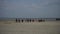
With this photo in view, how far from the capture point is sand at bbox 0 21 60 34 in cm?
94

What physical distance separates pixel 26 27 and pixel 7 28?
273 millimetres

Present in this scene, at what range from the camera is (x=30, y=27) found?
95cm

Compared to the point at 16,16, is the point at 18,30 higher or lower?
lower

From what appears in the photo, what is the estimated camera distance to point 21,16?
95 cm

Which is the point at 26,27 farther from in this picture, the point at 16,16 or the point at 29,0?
the point at 29,0

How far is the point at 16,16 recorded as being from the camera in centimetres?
96

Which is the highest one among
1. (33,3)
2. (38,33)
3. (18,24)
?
(33,3)

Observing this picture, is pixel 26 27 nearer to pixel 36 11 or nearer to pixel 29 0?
pixel 36 11

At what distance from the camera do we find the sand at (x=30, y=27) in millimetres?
940

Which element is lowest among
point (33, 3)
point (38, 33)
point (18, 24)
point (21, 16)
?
point (38, 33)

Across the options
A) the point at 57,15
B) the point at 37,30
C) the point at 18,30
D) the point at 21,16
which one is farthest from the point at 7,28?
the point at 57,15

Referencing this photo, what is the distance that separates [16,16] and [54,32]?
0.57 metres

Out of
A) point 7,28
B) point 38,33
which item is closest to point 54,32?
point 38,33

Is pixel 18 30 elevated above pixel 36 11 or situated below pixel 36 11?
below
